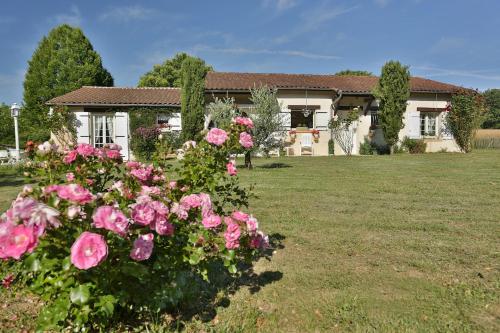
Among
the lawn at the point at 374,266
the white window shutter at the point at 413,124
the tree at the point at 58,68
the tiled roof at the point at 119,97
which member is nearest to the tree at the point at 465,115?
the white window shutter at the point at 413,124

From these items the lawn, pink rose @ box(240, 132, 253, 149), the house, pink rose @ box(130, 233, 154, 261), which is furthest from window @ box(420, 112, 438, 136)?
pink rose @ box(130, 233, 154, 261)

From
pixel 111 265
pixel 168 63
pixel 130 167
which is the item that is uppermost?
pixel 168 63

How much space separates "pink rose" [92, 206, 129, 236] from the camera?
1.61 meters

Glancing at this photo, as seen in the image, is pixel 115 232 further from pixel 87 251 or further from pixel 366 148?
pixel 366 148

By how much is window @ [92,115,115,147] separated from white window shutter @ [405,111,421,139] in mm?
13973

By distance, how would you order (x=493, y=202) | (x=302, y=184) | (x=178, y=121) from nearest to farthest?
1. (x=493, y=202)
2. (x=302, y=184)
3. (x=178, y=121)

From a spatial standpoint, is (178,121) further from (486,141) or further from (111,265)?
(486,141)

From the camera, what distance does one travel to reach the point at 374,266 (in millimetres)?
3439

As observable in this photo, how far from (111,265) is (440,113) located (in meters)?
20.5

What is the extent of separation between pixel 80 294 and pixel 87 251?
0.89 feet

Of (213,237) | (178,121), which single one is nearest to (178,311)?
(213,237)

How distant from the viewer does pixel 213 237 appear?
7.30 feet

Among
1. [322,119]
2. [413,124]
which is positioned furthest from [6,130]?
[413,124]

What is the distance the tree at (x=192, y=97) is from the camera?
1669 cm
